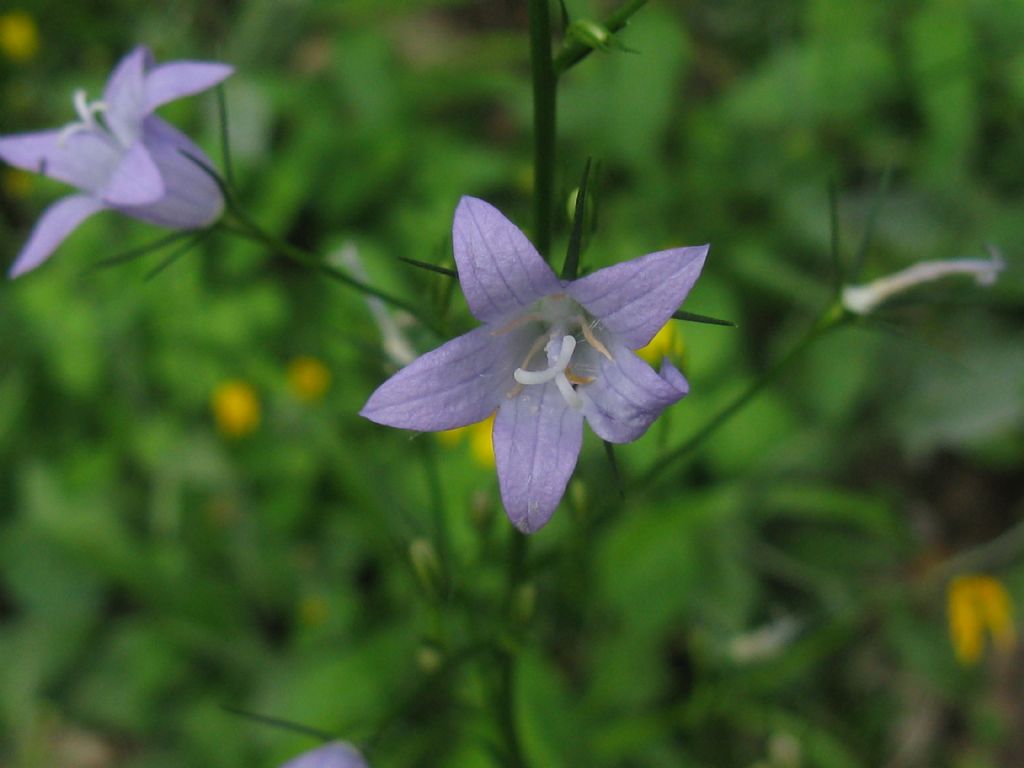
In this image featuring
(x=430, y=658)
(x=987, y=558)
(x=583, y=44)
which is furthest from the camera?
(x=987, y=558)

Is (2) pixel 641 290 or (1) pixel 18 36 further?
(1) pixel 18 36

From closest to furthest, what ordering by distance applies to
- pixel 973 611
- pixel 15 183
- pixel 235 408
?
pixel 973 611, pixel 235 408, pixel 15 183

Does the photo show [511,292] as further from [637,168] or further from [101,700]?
[101,700]

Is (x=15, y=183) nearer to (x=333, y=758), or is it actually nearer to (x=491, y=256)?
(x=333, y=758)

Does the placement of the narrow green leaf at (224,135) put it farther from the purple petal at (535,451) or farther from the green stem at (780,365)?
the green stem at (780,365)

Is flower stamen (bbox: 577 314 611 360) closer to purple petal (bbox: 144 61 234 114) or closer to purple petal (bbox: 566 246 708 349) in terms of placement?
purple petal (bbox: 566 246 708 349)

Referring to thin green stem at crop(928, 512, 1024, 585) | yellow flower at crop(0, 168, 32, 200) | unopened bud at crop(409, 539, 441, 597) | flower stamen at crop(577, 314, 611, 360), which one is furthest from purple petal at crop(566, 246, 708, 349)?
yellow flower at crop(0, 168, 32, 200)

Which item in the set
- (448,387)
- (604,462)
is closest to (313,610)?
(604,462)
